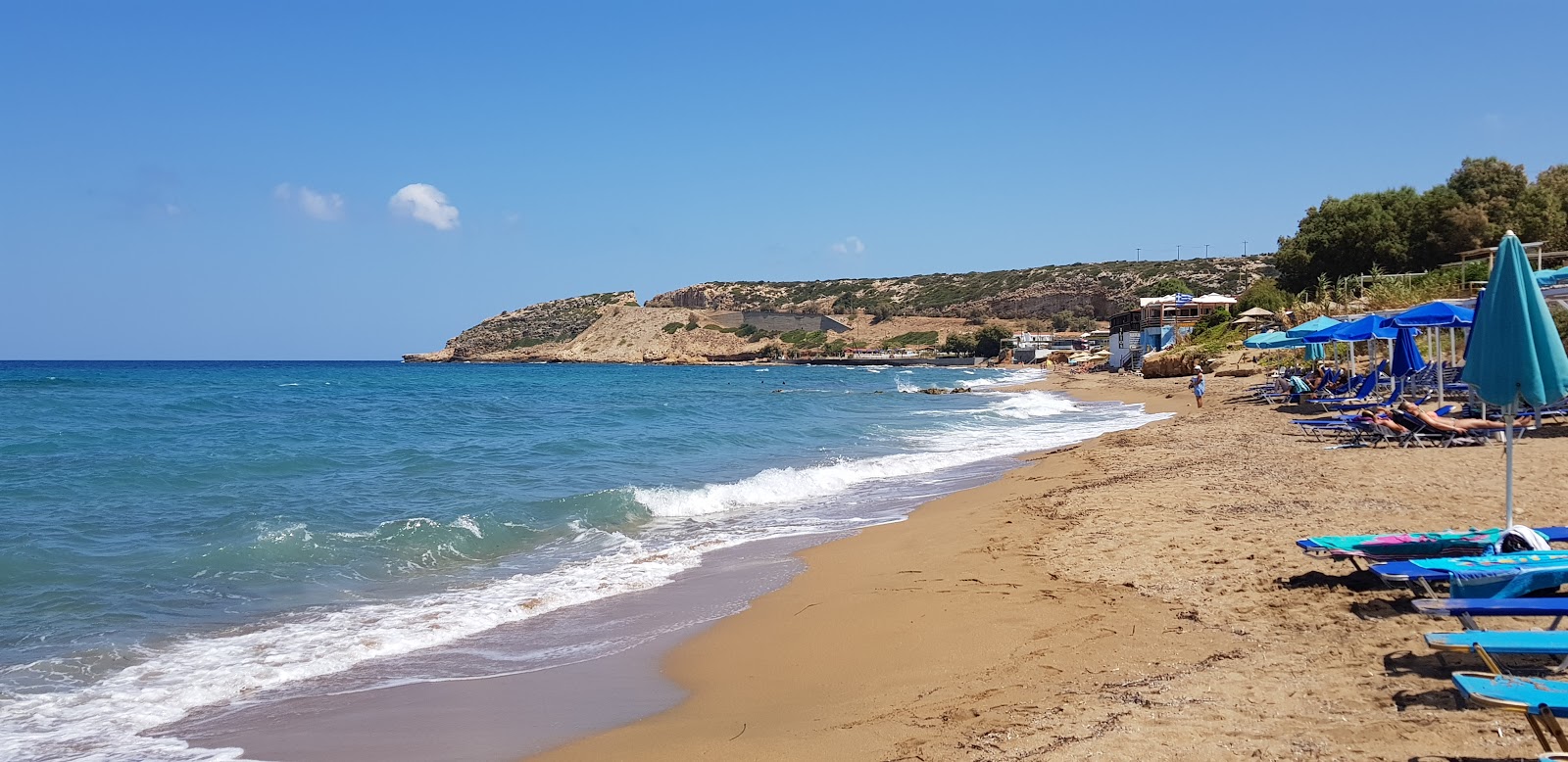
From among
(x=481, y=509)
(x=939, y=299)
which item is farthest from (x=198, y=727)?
(x=939, y=299)

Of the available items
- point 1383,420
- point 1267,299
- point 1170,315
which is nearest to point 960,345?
point 1170,315

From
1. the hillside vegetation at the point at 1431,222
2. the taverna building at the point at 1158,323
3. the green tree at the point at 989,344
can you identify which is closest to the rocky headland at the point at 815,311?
the green tree at the point at 989,344

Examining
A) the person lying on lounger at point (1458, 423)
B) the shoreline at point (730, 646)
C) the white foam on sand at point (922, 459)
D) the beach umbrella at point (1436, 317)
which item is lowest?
the white foam on sand at point (922, 459)

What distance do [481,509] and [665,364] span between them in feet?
363

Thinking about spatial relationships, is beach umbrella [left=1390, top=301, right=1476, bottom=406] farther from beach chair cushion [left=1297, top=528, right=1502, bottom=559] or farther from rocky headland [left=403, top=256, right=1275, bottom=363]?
rocky headland [left=403, top=256, right=1275, bottom=363]

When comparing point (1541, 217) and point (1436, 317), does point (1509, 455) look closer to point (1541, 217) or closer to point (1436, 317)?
point (1436, 317)

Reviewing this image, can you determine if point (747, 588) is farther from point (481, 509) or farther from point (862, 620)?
point (481, 509)

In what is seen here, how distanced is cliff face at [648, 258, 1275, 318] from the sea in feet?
295

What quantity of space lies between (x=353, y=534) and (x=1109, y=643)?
8.19 metres

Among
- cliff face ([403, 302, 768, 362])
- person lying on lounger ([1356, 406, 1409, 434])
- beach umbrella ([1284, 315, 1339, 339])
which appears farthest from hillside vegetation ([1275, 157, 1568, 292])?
cliff face ([403, 302, 768, 362])

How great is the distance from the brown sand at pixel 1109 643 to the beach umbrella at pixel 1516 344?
4.39 ft

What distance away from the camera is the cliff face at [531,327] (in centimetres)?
15188

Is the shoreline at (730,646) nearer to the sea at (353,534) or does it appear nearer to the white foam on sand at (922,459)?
the sea at (353,534)

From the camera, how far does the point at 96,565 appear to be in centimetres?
883
